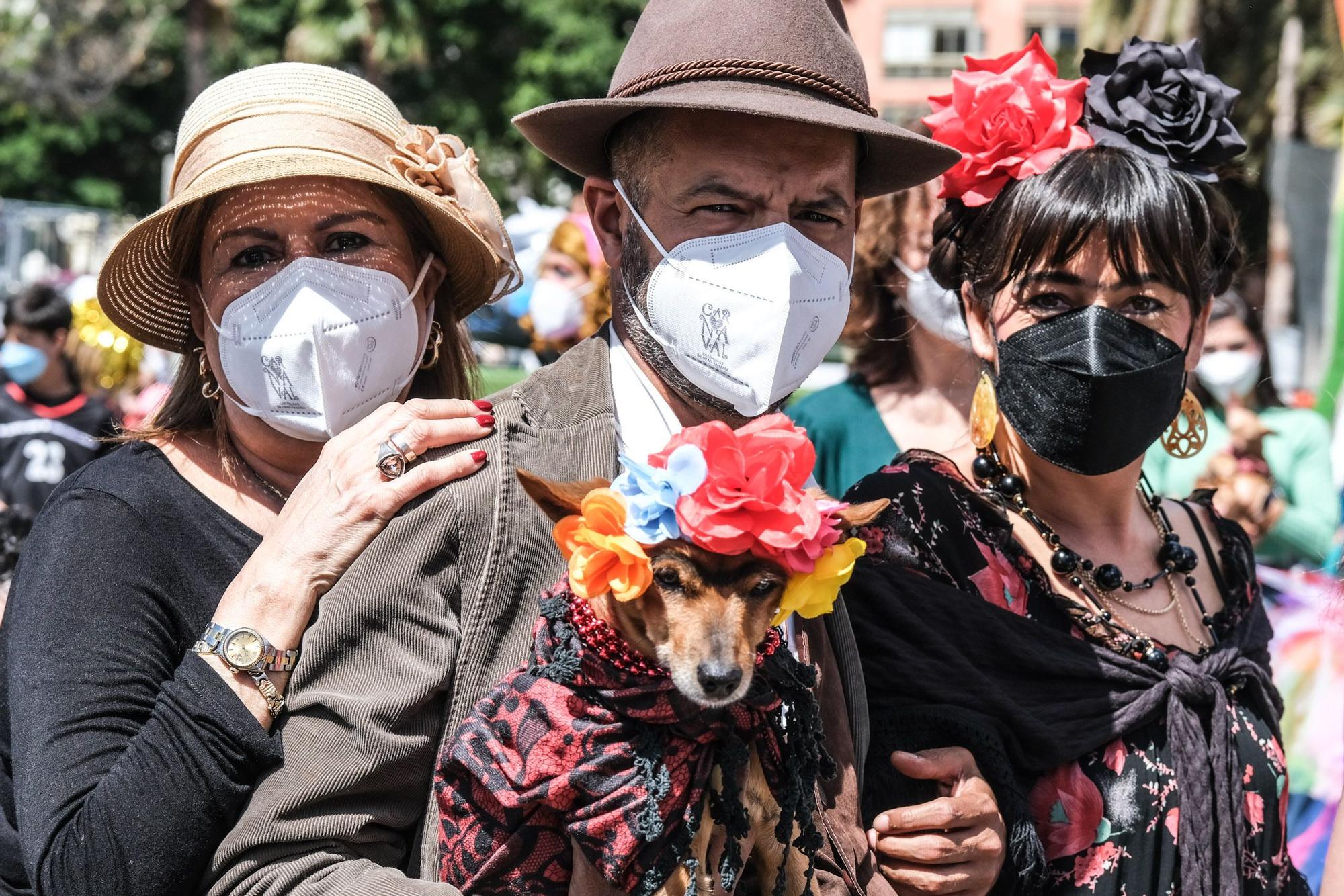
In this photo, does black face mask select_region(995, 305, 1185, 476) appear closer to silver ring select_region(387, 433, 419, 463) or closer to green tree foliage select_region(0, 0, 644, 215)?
silver ring select_region(387, 433, 419, 463)

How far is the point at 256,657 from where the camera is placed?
226 cm

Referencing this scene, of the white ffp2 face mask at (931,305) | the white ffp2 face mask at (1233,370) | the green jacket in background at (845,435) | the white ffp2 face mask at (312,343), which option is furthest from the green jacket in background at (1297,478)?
the white ffp2 face mask at (312,343)

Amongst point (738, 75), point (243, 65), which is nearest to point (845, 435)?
point (738, 75)

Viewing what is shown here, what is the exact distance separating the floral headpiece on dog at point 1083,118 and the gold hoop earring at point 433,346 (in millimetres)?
1188

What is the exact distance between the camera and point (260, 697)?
7.35ft

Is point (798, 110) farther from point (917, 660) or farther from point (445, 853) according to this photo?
point (445, 853)

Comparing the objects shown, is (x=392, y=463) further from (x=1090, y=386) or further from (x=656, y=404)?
(x=1090, y=386)

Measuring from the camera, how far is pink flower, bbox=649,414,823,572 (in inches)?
72.7

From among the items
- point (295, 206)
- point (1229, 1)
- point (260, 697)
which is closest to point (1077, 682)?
point (260, 697)

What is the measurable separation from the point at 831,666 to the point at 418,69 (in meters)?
30.7

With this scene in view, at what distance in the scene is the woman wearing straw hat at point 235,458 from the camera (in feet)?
7.19

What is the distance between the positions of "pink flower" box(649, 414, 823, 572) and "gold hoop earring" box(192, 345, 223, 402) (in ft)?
4.65

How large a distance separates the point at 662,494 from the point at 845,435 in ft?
9.46

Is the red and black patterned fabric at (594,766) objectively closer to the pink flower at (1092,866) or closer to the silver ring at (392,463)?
the silver ring at (392,463)
